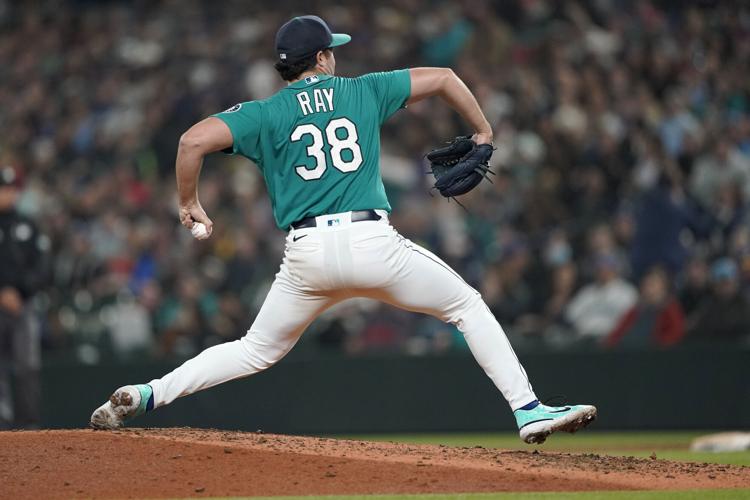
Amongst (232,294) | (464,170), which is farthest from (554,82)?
(464,170)

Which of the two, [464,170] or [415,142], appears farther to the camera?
[415,142]

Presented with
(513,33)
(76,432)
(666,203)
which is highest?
(513,33)

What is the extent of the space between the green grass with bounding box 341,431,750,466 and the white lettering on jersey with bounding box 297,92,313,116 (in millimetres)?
3808

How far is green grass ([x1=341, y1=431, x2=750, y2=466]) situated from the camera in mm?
9109

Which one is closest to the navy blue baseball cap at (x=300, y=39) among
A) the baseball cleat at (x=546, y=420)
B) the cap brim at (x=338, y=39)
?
the cap brim at (x=338, y=39)

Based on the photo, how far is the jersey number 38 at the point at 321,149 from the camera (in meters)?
5.91

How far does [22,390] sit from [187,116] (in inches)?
251

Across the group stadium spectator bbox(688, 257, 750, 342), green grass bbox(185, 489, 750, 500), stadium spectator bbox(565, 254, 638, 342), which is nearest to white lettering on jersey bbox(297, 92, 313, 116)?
green grass bbox(185, 489, 750, 500)

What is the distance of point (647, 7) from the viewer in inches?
587

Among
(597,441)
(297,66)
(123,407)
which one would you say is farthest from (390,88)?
(597,441)

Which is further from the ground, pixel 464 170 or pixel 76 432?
pixel 464 170

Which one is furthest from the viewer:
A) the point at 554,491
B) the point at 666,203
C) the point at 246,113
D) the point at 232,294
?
the point at 232,294

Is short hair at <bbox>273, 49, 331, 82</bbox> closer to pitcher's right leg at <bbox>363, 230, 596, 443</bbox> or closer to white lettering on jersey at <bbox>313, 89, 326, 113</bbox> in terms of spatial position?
white lettering on jersey at <bbox>313, 89, 326, 113</bbox>

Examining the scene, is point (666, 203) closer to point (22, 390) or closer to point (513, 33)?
point (513, 33)
